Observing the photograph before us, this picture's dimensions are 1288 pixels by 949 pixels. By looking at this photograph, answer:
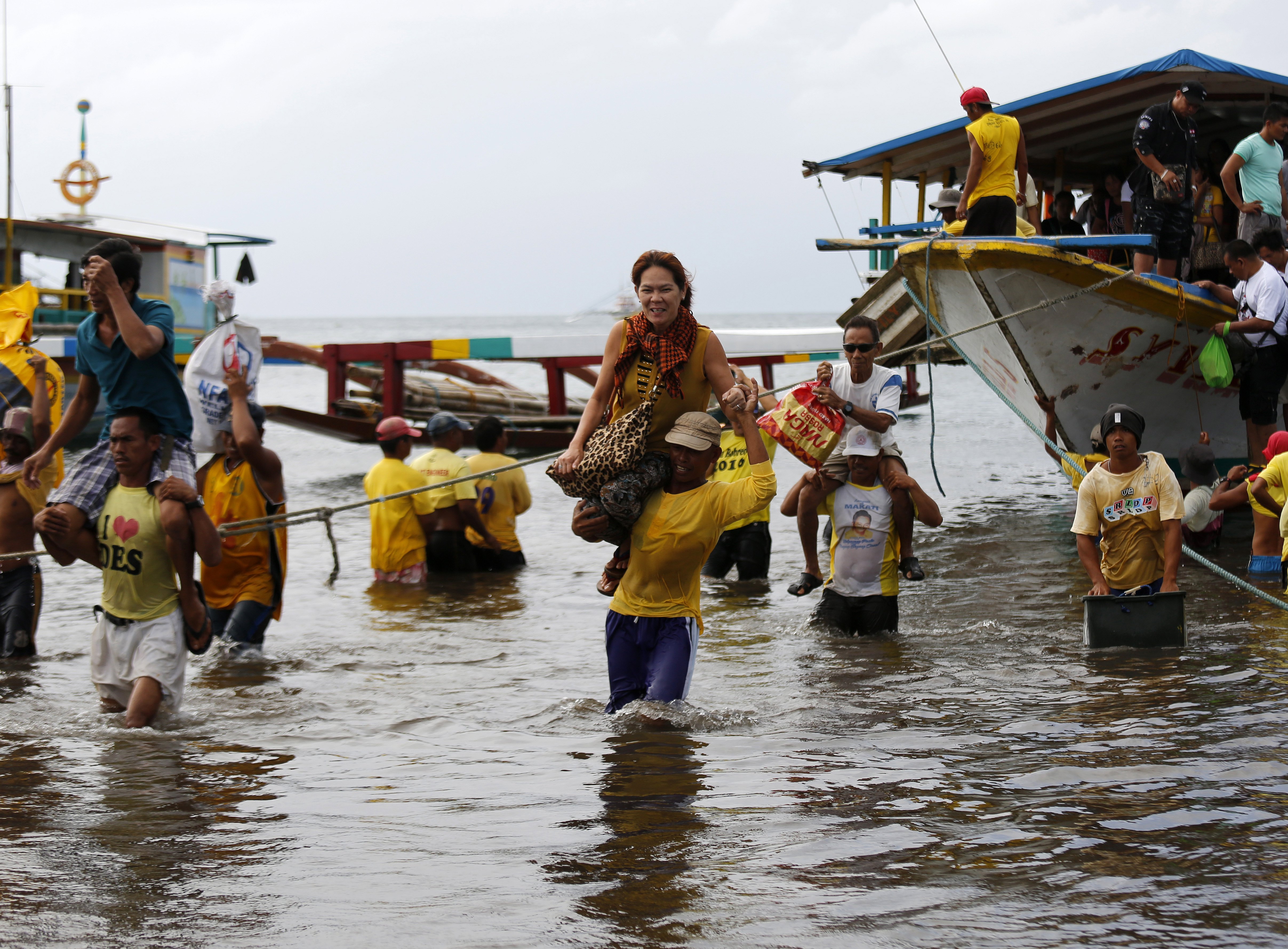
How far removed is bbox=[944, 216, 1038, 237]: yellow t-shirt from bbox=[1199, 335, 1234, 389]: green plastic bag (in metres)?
1.68

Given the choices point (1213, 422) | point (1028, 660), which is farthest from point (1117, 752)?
point (1213, 422)

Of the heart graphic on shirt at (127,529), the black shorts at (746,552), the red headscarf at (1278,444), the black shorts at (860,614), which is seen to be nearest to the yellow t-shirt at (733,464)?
the black shorts at (746,552)

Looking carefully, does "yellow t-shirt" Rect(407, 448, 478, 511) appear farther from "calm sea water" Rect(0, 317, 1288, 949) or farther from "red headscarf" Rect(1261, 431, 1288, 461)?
"red headscarf" Rect(1261, 431, 1288, 461)

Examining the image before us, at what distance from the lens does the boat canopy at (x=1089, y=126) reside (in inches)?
434

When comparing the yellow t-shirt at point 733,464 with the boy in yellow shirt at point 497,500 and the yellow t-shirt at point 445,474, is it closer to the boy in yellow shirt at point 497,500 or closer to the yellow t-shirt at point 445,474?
the boy in yellow shirt at point 497,500

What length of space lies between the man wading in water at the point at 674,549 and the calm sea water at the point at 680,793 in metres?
0.24

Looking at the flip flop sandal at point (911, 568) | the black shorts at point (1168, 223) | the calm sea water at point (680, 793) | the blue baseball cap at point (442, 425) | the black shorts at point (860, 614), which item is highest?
the black shorts at point (1168, 223)

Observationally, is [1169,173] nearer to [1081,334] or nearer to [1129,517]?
[1081,334]

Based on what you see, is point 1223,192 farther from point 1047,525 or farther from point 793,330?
point 793,330

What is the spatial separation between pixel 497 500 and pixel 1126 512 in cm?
548

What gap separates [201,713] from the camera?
18.4ft

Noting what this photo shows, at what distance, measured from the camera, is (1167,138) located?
9.73m

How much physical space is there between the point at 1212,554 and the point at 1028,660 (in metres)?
4.29

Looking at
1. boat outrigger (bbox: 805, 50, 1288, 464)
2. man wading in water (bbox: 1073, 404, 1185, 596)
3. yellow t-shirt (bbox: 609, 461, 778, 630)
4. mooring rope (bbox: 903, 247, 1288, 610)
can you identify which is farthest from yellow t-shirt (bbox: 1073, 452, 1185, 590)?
boat outrigger (bbox: 805, 50, 1288, 464)
